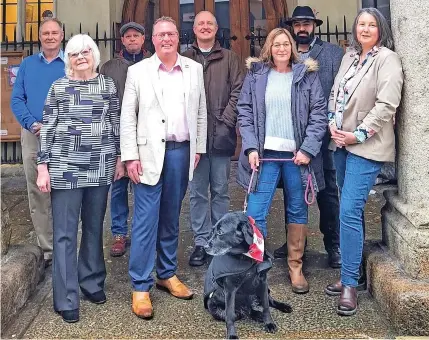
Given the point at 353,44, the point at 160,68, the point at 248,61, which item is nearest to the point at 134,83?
the point at 160,68

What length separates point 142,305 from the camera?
3271mm

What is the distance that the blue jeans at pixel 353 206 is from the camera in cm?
326

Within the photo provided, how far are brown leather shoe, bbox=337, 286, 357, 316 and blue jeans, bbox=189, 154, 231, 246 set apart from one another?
4.12 feet

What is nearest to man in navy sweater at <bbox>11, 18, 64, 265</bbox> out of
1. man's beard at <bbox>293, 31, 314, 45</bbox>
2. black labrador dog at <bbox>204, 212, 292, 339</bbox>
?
black labrador dog at <bbox>204, 212, 292, 339</bbox>

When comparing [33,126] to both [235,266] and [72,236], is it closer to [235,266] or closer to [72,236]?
[72,236]

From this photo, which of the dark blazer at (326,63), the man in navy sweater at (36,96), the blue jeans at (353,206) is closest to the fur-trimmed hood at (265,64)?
the dark blazer at (326,63)

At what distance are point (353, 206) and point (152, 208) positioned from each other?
1.37 metres

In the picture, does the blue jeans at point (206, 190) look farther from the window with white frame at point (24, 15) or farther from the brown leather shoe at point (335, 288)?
the window with white frame at point (24, 15)

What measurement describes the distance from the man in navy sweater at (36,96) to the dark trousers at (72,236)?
32.4 inches

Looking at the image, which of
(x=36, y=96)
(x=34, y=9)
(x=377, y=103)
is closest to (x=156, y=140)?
(x=36, y=96)

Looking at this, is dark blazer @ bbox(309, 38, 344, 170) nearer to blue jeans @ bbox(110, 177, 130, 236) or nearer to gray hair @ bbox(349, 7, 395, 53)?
gray hair @ bbox(349, 7, 395, 53)

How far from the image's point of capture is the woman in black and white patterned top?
10.5 ft

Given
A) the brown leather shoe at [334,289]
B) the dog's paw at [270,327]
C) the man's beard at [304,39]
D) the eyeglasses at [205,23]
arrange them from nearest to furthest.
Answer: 1. the dog's paw at [270,327]
2. the brown leather shoe at [334,289]
3. the man's beard at [304,39]
4. the eyeglasses at [205,23]

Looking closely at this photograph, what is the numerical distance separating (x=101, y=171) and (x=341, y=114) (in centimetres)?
167
